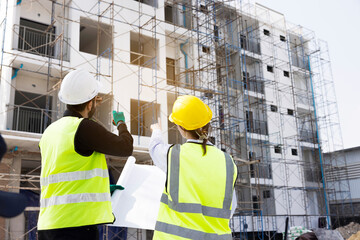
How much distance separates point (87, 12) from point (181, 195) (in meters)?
14.0

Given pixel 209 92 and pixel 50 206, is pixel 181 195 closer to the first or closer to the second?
pixel 50 206

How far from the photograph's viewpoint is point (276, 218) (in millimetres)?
21656

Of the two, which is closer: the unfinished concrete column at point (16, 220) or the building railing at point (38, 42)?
the unfinished concrete column at point (16, 220)

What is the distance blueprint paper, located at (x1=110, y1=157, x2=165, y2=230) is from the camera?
8.46 feet

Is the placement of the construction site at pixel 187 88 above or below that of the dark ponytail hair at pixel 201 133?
above

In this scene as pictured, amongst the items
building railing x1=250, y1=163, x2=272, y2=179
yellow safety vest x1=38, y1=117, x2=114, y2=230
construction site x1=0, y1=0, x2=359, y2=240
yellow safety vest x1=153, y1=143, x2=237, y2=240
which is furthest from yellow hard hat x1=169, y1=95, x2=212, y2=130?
building railing x1=250, y1=163, x2=272, y2=179

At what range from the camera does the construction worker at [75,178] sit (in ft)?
6.97

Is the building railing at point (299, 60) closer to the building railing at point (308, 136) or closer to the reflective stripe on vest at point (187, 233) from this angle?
the building railing at point (308, 136)

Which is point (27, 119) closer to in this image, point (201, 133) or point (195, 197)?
point (201, 133)

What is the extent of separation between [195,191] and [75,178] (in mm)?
697

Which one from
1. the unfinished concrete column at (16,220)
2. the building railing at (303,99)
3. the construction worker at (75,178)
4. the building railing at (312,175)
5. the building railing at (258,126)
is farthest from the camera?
the building railing at (303,99)

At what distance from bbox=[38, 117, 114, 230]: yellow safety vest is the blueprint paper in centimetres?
34

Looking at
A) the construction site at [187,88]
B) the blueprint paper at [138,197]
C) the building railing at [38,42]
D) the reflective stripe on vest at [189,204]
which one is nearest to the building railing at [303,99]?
the construction site at [187,88]

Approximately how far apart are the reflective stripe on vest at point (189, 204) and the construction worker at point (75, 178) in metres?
0.38
